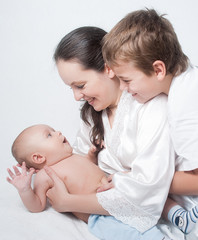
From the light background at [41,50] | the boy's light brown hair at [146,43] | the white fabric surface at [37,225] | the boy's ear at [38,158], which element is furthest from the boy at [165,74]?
the light background at [41,50]

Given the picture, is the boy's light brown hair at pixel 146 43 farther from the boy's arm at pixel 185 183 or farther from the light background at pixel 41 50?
the light background at pixel 41 50

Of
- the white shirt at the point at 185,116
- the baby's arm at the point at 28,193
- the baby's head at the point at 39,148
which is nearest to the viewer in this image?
the white shirt at the point at 185,116

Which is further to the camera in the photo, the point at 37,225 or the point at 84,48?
the point at 84,48

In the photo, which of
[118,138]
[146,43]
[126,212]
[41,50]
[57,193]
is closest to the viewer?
[146,43]

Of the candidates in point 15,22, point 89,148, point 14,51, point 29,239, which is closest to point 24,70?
point 14,51

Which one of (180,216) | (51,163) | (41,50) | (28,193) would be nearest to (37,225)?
(28,193)

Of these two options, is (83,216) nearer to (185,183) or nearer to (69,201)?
(69,201)

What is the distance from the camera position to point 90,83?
5.81ft

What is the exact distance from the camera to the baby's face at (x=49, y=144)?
188cm

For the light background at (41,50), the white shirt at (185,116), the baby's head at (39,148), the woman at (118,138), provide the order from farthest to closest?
1. the light background at (41,50)
2. the baby's head at (39,148)
3. the woman at (118,138)
4. the white shirt at (185,116)

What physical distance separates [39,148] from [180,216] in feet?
2.46

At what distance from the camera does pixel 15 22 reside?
8.77 ft

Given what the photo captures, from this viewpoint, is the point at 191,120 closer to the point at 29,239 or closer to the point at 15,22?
the point at 29,239

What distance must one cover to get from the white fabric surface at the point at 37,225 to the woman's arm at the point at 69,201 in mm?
59
